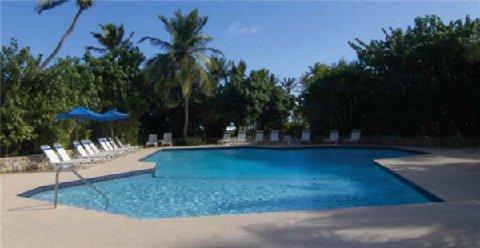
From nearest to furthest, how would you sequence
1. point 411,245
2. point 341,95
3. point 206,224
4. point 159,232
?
point 411,245, point 159,232, point 206,224, point 341,95

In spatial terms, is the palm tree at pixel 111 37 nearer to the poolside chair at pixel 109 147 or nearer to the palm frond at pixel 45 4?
the palm frond at pixel 45 4

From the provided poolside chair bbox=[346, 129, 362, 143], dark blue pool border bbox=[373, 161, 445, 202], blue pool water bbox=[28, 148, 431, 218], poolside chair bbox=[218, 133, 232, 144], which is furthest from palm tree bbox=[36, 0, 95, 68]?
dark blue pool border bbox=[373, 161, 445, 202]

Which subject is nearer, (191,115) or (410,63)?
(410,63)

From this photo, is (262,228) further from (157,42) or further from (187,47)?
(157,42)

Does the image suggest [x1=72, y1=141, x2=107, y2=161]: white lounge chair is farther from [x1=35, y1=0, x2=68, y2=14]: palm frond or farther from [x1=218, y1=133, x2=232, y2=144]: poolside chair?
[x1=218, y1=133, x2=232, y2=144]: poolside chair

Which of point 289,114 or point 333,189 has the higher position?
point 289,114

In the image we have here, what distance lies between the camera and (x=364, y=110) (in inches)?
1013

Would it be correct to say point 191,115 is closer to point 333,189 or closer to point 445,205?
point 333,189

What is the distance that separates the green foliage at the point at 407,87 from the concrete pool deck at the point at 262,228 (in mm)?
15118

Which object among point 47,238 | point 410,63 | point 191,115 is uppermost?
point 410,63

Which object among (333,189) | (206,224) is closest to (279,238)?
(206,224)

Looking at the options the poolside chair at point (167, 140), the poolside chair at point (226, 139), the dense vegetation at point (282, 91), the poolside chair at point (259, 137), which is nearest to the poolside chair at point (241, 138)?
the poolside chair at point (226, 139)

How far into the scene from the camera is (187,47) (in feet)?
88.1

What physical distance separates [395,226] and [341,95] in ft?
62.8
